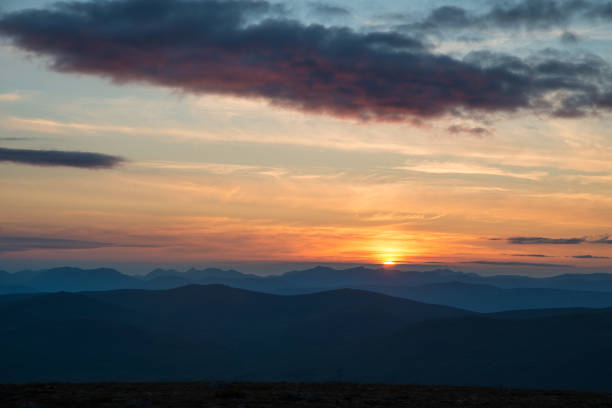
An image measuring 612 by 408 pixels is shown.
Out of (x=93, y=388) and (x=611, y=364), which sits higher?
(x=93, y=388)

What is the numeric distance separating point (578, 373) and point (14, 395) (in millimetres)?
183455

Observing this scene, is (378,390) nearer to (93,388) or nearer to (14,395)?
(93,388)

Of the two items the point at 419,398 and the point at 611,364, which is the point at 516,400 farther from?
the point at 611,364

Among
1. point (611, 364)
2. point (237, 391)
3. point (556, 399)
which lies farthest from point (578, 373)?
point (237, 391)

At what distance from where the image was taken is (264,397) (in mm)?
27578

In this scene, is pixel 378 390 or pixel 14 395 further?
pixel 378 390

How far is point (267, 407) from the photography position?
24.8 meters

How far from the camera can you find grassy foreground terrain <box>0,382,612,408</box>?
2589 cm

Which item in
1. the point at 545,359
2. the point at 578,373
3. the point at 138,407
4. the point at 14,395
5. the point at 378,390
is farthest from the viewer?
the point at 545,359

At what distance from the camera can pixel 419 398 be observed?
2953cm

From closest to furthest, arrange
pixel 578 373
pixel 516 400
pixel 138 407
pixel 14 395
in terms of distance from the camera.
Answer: pixel 138 407 → pixel 14 395 → pixel 516 400 → pixel 578 373

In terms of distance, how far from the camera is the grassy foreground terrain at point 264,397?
25891 mm

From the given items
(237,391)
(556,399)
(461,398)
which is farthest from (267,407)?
(556,399)

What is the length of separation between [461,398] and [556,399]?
6.01 m
